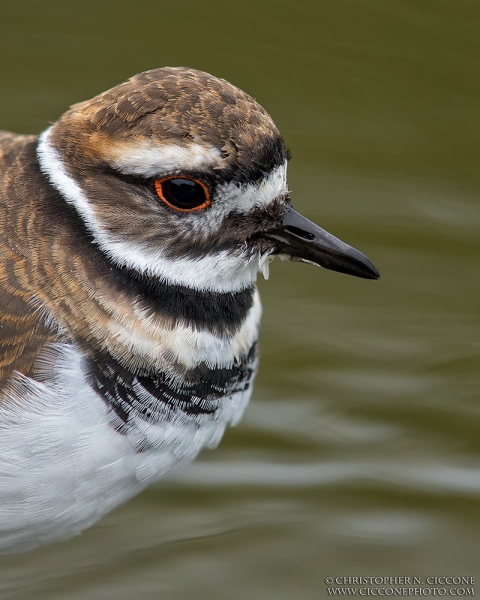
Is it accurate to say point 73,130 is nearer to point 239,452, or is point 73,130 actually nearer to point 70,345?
point 70,345

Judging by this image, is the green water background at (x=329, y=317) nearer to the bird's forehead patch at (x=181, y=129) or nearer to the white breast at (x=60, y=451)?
the white breast at (x=60, y=451)

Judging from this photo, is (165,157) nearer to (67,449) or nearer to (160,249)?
(160,249)

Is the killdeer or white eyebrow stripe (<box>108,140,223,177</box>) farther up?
white eyebrow stripe (<box>108,140,223,177</box>)

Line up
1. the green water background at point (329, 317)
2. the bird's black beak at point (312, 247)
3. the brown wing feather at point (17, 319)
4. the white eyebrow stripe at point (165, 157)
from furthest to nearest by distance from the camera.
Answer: the green water background at point (329, 317)
the bird's black beak at point (312, 247)
the brown wing feather at point (17, 319)
the white eyebrow stripe at point (165, 157)

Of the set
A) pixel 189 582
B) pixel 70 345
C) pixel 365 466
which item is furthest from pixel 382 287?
pixel 70 345

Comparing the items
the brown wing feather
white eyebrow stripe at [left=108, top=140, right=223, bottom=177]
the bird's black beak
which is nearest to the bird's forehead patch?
white eyebrow stripe at [left=108, top=140, right=223, bottom=177]

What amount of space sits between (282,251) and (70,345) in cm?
107

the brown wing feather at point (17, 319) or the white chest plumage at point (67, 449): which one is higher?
the brown wing feather at point (17, 319)

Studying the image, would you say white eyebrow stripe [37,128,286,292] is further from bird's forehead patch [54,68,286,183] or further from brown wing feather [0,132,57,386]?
brown wing feather [0,132,57,386]

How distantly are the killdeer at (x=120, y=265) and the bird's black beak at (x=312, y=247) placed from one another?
0.03 ft

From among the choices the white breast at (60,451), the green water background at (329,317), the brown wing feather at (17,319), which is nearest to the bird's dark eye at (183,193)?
the brown wing feather at (17,319)

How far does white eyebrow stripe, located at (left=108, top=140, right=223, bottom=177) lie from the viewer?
174 inches

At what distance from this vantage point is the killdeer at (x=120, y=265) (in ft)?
14.8

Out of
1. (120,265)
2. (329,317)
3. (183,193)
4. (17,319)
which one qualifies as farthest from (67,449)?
(329,317)
